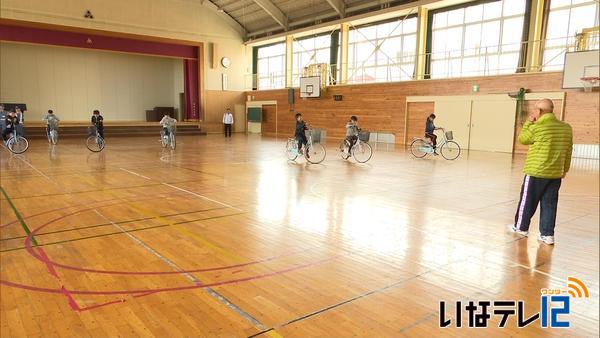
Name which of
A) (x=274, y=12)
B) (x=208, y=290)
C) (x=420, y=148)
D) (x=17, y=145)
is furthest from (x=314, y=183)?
(x=274, y=12)

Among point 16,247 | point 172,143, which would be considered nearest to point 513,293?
point 16,247

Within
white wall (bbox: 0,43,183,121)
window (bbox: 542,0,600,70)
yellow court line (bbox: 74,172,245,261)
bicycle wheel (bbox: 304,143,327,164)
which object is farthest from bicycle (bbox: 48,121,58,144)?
window (bbox: 542,0,600,70)

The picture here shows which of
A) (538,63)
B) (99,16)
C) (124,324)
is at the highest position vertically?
(99,16)

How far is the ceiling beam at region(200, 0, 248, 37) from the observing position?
83.5 feet

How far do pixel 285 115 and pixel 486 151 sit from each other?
12018 mm

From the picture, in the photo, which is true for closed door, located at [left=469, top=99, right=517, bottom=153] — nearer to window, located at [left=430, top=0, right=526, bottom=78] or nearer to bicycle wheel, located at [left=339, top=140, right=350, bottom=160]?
window, located at [left=430, top=0, right=526, bottom=78]

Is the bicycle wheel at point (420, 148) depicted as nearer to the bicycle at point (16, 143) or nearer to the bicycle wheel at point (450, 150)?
the bicycle wheel at point (450, 150)

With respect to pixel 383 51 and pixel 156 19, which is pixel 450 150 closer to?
pixel 383 51

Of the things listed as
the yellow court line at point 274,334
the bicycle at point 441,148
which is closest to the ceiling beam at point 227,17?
the bicycle at point 441,148

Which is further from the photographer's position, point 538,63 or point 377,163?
point 538,63

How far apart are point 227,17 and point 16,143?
1649cm

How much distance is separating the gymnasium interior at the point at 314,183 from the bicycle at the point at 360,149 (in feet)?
0.22

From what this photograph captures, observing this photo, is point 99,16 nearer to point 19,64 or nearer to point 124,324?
point 19,64

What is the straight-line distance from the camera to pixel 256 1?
75.2 feet
